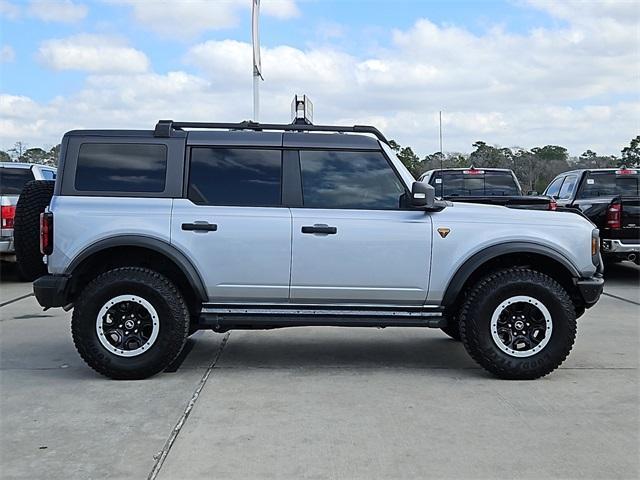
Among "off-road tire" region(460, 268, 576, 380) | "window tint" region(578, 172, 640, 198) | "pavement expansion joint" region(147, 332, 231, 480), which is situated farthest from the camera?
"window tint" region(578, 172, 640, 198)

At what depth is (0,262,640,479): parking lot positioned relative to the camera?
4145mm

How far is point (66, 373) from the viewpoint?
6129mm

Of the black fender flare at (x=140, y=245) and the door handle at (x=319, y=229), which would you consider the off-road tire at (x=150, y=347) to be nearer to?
the black fender flare at (x=140, y=245)

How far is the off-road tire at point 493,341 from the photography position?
19.2 ft

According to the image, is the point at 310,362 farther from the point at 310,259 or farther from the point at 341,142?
the point at 341,142

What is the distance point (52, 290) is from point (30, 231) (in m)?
0.72

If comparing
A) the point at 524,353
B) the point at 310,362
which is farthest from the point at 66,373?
the point at 524,353

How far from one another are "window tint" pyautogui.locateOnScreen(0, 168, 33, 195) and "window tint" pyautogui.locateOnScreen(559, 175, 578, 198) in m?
9.67

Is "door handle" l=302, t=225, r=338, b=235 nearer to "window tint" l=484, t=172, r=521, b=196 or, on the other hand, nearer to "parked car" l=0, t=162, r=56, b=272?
"parked car" l=0, t=162, r=56, b=272

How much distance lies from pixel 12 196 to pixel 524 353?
8.80 m

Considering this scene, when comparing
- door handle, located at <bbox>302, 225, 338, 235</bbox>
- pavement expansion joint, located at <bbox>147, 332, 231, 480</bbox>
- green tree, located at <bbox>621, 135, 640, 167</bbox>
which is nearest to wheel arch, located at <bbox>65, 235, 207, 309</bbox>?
pavement expansion joint, located at <bbox>147, 332, 231, 480</bbox>

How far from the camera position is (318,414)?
502cm

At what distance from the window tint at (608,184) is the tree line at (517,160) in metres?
8.63

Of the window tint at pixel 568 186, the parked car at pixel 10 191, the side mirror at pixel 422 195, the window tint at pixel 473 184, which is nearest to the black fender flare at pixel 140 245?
the side mirror at pixel 422 195
